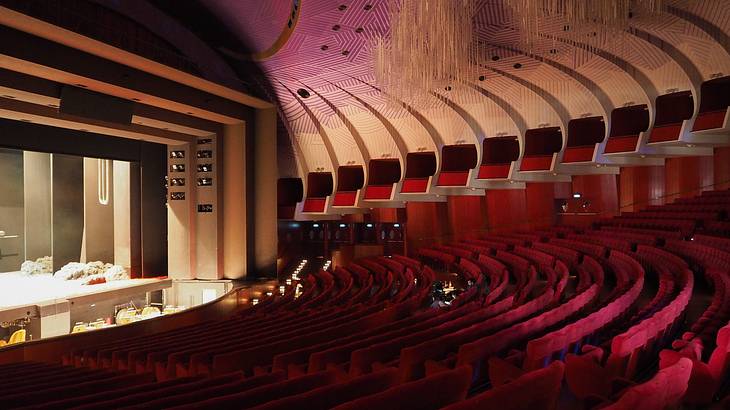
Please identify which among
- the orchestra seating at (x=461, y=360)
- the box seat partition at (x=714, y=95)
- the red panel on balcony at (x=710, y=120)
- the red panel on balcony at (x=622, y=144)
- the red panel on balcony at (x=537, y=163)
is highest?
the box seat partition at (x=714, y=95)

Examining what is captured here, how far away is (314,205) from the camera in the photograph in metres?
13.3

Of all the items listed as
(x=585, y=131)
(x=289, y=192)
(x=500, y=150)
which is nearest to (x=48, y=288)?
(x=289, y=192)

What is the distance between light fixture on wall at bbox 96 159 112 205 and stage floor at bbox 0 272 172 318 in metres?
1.99

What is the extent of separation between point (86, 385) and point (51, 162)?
11.1 metres

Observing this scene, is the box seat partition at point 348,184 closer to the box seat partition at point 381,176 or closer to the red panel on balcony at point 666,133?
the box seat partition at point 381,176

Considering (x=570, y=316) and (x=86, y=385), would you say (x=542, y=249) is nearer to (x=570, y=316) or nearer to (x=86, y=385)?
(x=570, y=316)

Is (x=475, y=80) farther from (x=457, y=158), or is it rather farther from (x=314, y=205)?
(x=314, y=205)

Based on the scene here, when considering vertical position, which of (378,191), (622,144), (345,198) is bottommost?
(345,198)

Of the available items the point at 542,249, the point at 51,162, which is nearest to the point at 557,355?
the point at 542,249

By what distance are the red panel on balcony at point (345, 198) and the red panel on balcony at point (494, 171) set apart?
118 inches

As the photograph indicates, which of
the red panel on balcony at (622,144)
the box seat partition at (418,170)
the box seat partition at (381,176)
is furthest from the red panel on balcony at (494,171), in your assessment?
the box seat partition at (381,176)

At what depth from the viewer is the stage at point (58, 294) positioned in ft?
26.7

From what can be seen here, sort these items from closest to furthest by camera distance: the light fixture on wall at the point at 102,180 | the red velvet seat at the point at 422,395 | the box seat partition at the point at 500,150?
the red velvet seat at the point at 422,395
the light fixture on wall at the point at 102,180
the box seat partition at the point at 500,150

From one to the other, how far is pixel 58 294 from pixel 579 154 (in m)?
9.83
